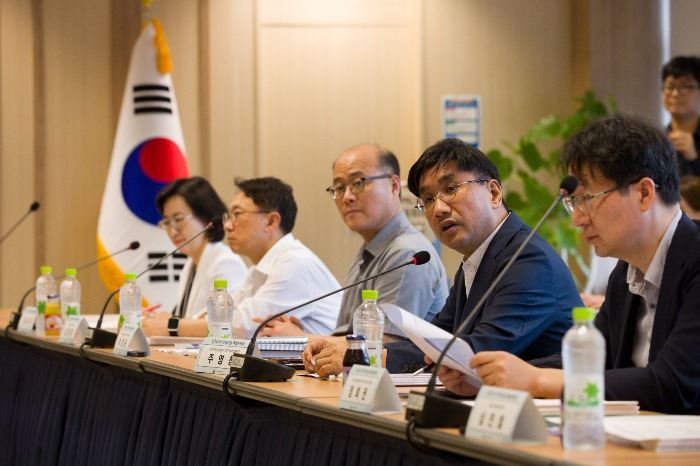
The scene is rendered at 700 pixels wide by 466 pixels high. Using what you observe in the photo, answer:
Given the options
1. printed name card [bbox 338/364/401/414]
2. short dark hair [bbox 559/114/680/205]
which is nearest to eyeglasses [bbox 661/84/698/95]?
short dark hair [bbox 559/114/680/205]

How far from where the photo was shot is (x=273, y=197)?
13.2 feet

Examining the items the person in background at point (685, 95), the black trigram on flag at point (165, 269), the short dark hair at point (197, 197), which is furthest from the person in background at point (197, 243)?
the person in background at point (685, 95)

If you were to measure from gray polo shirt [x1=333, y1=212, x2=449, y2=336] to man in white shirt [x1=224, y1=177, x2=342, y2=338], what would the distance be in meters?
0.36

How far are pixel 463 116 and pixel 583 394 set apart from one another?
16.0 feet

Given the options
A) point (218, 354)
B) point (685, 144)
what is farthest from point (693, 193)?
point (218, 354)

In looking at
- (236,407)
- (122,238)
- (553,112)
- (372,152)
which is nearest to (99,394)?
(236,407)

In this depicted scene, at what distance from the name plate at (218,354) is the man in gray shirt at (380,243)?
27.2 inches

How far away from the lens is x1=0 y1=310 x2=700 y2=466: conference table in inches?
59.7

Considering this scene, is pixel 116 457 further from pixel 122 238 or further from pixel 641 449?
pixel 122 238

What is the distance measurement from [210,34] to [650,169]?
452 cm

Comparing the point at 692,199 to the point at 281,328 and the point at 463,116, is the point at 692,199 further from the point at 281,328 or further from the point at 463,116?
the point at 463,116

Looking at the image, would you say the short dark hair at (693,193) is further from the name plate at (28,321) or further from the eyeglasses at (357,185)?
the name plate at (28,321)

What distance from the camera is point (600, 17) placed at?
613 cm

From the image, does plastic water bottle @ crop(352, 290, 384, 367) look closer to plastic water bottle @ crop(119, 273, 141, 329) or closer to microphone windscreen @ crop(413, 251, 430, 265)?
microphone windscreen @ crop(413, 251, 430, 265)
